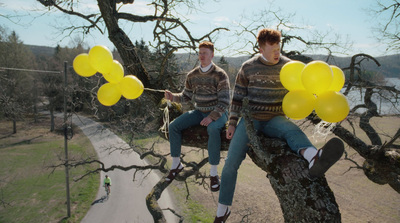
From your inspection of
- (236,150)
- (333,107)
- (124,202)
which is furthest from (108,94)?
(124,202)

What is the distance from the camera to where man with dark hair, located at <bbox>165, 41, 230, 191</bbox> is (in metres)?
2.93

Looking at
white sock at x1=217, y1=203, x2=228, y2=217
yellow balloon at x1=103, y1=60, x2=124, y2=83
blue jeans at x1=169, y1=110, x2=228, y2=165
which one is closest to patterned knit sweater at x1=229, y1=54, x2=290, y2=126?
blue jeans at x1=169, y1=110, x2=228, y2=165

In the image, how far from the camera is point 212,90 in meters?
3.11

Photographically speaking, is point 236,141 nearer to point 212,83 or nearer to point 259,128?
point 259,128

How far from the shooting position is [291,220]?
1857 mm

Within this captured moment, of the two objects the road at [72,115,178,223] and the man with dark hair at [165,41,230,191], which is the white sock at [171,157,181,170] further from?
the road at [72,115,178,223]

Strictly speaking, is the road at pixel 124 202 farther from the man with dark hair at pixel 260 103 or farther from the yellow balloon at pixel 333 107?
the yellow balloon at pixel 333 107

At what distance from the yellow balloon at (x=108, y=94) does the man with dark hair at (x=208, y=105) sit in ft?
2.30

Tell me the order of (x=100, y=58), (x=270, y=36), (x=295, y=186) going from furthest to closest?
1. (x=100, y=58)
2. (x=270, y=36)
3. (x=295, y=186)

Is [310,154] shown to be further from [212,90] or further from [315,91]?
[212,90]

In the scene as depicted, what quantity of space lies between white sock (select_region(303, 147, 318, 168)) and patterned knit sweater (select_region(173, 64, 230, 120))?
46.3 inches

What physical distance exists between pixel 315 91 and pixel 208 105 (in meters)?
1.41

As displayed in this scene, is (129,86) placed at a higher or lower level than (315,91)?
lower

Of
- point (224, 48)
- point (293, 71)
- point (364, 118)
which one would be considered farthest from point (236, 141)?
point (364, 118)
